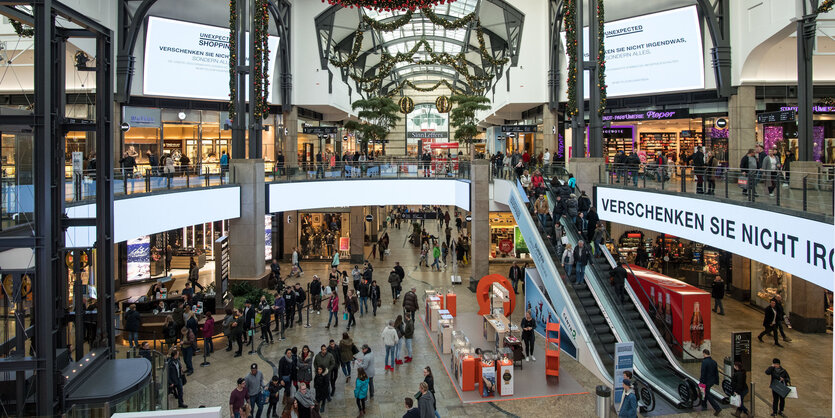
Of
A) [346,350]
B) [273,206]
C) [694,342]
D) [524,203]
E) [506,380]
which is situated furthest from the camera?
[273,206]

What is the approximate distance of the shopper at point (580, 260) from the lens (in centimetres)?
1316

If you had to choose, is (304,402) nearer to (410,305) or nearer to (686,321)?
(410,305)

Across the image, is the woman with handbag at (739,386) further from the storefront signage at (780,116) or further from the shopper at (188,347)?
the shopper at (188,347)

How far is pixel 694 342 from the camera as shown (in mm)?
13156

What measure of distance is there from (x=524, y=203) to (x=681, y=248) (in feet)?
33.3

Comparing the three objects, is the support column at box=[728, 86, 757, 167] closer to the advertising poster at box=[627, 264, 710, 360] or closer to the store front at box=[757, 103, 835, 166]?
the store front at box=[757, 103, 835, 166]

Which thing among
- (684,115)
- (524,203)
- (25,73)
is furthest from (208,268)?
Answer: (684,115)

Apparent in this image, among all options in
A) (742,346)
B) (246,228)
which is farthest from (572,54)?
(246,228)

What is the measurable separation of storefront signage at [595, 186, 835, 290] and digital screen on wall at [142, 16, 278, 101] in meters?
17.0

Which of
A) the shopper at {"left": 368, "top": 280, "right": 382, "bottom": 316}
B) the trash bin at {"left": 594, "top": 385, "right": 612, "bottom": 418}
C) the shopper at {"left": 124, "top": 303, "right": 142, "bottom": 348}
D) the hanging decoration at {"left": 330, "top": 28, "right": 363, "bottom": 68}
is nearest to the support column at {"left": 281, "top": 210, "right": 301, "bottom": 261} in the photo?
the hanging decoration at {"left": 330, "top": 28, "right": 363, "bottom": 68}

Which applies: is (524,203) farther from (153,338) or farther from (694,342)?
(153,338)

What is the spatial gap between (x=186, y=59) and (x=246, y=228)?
29.2 ft

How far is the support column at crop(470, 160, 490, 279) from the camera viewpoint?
21.9m

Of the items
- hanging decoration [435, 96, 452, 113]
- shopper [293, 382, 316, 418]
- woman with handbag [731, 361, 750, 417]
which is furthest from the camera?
hanging decoration [435, 96, 452, 113]
